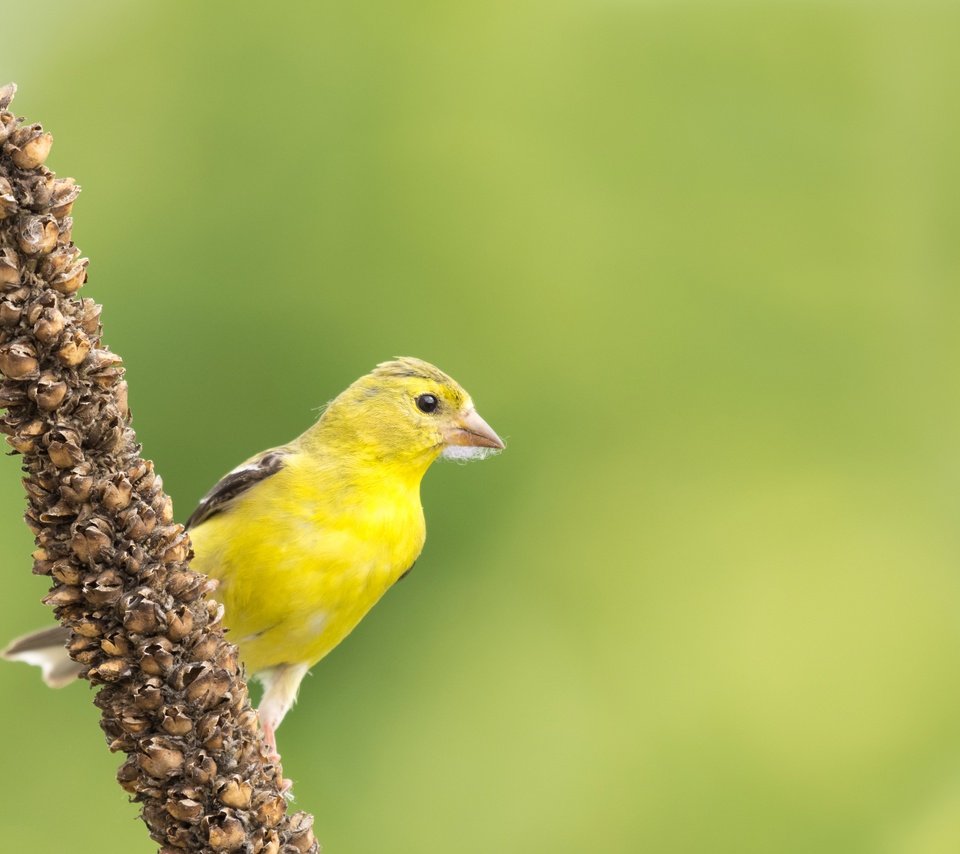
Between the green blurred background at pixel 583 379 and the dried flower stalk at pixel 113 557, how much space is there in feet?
11.8

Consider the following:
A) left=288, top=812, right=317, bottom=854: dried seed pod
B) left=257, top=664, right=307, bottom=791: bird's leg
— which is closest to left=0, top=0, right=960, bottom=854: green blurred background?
left=257, top=664, right=307, bottom=791: bird's leg

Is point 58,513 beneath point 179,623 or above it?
above

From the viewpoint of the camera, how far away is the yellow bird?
13.6 ft

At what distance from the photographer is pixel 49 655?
15.0 ft

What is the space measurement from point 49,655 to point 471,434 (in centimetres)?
174

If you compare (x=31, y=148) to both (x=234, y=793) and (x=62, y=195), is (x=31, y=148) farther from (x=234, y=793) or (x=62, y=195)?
(x=234, y=793)

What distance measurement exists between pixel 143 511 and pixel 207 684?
1.15ft

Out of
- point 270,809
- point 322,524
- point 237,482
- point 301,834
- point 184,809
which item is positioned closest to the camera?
point 184,809

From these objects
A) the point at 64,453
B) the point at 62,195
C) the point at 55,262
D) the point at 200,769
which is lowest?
the point at 200,769

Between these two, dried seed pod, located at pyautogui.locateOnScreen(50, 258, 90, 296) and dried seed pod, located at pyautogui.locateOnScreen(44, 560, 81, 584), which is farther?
dried seed pod, located at pyautogui.locateOnScreen(44, 560, 81, 584)

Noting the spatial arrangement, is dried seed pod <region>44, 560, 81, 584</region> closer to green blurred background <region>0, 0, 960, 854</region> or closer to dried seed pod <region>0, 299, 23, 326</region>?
Result: dried seed pod <region>0, 299, 23, 326</region>

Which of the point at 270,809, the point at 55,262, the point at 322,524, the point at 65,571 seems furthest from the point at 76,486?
the point at 322,524

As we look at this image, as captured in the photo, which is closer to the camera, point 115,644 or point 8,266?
point 8,266

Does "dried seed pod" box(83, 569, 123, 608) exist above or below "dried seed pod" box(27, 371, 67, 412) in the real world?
below
